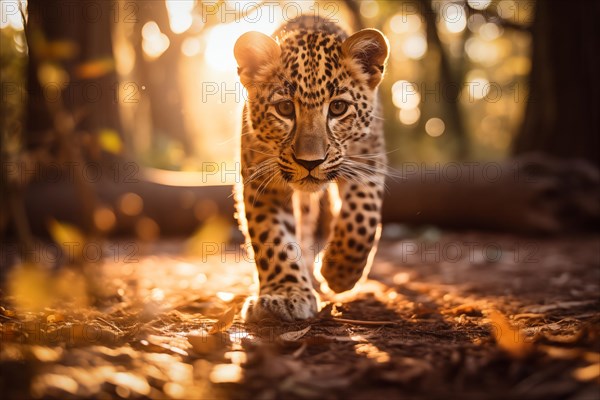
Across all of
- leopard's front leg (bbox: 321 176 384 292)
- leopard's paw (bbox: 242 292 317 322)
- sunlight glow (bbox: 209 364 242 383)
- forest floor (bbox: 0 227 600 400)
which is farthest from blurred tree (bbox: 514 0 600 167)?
sunlight glow (bbox: 209 364 242 383)

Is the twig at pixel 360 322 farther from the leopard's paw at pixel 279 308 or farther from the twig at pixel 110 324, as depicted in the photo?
the twig at pixel 110 324

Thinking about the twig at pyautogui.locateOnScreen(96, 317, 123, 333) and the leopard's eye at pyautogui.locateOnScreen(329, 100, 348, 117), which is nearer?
the twig at pyautogui.locateOnScreen(96, 317, 123, 333)

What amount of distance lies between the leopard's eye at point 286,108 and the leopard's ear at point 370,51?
24.2 inches

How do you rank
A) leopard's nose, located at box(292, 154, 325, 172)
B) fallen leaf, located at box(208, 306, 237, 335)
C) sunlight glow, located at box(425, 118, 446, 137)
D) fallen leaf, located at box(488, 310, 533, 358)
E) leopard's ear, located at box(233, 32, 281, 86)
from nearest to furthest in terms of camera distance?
fallen leaf, located at box(488, 310, 533, 358) → fallen leaf, located at box(208, 306, 237, 335) → leopard's nose, located at box(292, 154, 325, 172) → leopard's ear, located at box(233, 32, 281, 86) → sunlight glow, located at box(425, 118, 446, 137)

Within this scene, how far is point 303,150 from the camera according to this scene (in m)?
4.15

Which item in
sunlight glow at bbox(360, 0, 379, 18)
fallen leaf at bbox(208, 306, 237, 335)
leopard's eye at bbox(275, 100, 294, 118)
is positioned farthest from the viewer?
sunlight glow at bbox(360, 0, 379, 18)

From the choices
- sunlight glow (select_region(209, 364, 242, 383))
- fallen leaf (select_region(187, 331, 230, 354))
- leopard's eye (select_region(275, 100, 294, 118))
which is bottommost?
fallen leaf (select_region(187, 331, 230, 354))

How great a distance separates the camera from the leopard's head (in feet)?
14.1

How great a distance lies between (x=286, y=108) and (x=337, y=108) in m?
0.38

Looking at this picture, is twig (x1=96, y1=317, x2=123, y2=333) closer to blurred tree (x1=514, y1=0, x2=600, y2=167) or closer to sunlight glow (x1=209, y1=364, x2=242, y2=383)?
sunlight glow (x1=209, y1=364, x2=242, y2=383)

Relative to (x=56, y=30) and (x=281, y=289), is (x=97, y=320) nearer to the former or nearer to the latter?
(x=281, y=289)

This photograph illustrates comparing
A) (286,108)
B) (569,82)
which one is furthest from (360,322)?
(569,82)

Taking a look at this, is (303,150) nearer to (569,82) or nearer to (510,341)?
(510,341)

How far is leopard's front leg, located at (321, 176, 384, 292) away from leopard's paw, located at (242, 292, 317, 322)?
596 millimetres
